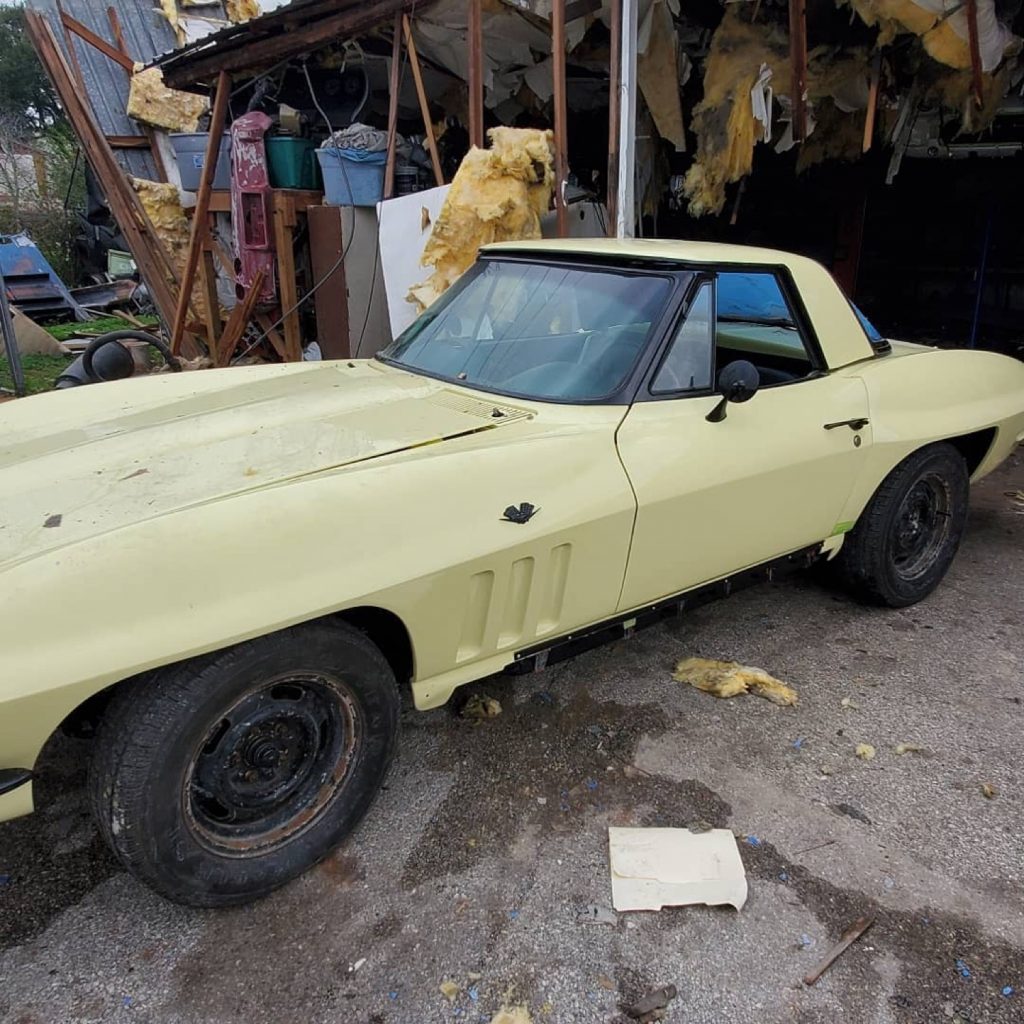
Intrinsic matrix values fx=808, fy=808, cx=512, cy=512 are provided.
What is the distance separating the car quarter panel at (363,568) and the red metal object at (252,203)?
6164 mm

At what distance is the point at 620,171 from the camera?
562cm

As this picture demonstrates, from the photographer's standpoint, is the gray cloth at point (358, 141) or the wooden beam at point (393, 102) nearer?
the wooden beam at point (393, 102)

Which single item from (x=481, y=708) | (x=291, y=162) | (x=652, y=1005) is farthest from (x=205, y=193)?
(x=652, y=1005)

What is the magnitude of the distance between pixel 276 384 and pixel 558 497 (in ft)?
4.38

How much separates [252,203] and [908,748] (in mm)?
7279

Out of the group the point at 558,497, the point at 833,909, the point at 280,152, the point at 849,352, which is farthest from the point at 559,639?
the point at 280,152

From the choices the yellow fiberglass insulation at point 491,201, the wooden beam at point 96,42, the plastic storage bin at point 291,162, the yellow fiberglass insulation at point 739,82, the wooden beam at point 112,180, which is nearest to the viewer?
the yellow fiberglass insulation at point 491,201

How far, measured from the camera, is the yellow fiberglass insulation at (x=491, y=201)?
551 centimetres

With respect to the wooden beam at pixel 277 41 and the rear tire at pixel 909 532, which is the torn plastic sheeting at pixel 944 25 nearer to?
the rear tire at pixel 909 532

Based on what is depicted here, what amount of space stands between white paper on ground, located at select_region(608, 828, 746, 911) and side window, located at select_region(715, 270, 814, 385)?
1673 mm

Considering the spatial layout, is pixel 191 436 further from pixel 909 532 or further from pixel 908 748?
pixel 909 532

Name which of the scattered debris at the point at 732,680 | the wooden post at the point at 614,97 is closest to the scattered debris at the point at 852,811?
the scattered debris at the point at 732,680

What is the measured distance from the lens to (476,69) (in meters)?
5.91

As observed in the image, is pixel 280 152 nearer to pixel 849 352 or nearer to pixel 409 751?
pixel 849 352
